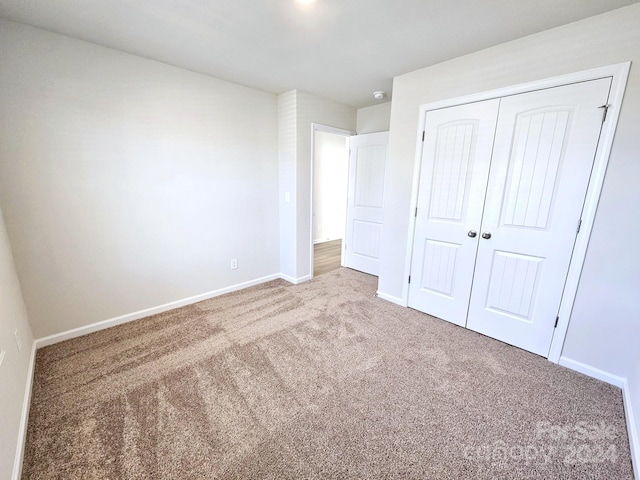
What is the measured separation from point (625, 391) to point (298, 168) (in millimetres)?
3394

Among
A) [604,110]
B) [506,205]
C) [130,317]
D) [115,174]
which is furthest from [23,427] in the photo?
[604,110]

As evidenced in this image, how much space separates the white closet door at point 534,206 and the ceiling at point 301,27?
545 millimetres

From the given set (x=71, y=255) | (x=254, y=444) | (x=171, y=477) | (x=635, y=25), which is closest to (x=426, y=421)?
(x=254, y=444)

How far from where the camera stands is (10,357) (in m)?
1.47

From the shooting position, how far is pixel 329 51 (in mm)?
2199

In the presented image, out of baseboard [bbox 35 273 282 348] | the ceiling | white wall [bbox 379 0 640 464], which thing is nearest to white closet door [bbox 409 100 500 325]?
white wall [bbox 379 0 640 464]

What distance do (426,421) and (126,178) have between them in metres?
3.00

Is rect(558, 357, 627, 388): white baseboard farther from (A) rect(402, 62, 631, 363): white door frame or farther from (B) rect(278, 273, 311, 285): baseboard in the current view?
(B) rect(278, 273, 311, 285): baseboard

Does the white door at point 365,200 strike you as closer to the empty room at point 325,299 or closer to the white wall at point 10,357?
the empty room at point 325,299

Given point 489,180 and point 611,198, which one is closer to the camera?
Result: point 611,198

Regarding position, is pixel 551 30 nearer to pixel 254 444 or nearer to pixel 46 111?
pixel 254 444

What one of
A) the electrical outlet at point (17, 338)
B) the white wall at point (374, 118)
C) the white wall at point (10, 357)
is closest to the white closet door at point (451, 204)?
the white wall at point (374, 118)

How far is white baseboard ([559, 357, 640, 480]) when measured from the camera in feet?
4.42

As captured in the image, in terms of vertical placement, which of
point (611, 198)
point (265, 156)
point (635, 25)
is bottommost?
point (611, 198)
